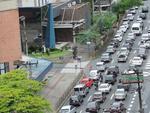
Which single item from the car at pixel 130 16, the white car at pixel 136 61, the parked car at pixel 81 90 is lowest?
the parked car at pixel 81 90

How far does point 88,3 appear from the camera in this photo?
380 feet

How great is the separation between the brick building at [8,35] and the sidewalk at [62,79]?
18.3 ft

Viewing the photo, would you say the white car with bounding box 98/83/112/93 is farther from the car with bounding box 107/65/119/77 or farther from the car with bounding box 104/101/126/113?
the car with bounding box 104/101/126/113

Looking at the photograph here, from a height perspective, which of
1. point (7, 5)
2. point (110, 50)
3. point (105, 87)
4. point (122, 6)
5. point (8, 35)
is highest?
point (7, 5)

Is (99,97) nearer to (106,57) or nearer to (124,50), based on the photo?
(106,57)

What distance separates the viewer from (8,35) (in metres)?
76.5

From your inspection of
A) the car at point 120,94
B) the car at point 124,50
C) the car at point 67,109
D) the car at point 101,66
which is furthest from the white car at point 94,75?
the car at point 67,109

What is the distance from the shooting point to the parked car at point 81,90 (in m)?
73.2

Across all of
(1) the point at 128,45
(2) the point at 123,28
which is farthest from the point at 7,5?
(2) the point at 123,28

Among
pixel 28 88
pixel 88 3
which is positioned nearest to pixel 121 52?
pixel 88 3

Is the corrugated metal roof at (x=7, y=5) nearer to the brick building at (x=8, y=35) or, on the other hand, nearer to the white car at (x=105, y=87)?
the brick building at (x=8, y=35)

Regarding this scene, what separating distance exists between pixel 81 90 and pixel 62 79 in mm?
8809

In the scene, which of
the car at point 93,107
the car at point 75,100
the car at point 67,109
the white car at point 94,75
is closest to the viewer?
the car at point 67,109

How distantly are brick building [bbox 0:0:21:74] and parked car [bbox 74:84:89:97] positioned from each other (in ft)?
29.0
